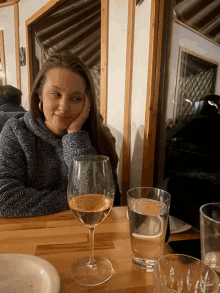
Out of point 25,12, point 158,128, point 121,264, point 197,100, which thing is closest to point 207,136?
point 197,100

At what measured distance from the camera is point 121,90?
6.82ft

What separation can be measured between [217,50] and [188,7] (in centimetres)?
41

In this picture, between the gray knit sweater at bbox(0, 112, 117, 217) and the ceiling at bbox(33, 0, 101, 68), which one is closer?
the gray knit sweater at bbox(0, 112, 117, 217)

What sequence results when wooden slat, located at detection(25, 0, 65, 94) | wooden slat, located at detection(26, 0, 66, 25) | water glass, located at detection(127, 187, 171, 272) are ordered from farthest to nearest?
wooden slat, located at detection(25, 0, 65, 94) → wooden slat, located at detection(26, 0, 66, 25) → water glass, located at detection(127, 187, 171, 272)

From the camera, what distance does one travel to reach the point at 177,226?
1.86ft

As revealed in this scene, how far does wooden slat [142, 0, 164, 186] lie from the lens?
1487 millimetres

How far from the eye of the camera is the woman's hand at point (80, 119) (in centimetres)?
107

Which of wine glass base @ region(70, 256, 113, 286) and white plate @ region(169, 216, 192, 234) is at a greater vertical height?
white plate @ region(169, 216, 192, 234)

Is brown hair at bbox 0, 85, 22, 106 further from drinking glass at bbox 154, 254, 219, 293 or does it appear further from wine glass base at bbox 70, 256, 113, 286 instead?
drinking glass at bbox 154, 254, 219, 293

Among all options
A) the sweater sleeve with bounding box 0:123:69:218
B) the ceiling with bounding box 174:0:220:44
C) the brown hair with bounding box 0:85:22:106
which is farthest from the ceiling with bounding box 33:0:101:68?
the sweater sleeve with bounding box 0:123:69:218

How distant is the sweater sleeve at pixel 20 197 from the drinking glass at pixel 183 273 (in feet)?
1.38

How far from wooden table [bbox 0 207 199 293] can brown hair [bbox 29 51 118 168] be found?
602mm

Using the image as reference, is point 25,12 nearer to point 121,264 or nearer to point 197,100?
point 197,100

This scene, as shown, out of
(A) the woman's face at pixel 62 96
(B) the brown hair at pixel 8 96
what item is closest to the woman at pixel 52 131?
(A) the woman's face at pixel 62 96
